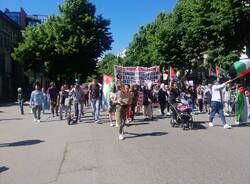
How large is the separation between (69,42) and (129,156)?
40.3 metres

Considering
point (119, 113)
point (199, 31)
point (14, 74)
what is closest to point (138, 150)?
point (119, 113)

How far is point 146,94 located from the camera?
69.5 ft

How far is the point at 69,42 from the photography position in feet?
165

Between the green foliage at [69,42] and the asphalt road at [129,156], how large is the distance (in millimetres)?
34683

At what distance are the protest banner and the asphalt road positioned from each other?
23.1ft

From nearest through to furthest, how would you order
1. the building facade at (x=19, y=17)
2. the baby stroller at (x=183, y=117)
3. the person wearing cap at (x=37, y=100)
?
the baby stroller at (x=183, y=117) → the person wearing cap at (x=37, y=100) → the building facade at (x=19, y=17)

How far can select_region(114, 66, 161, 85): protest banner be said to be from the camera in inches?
937

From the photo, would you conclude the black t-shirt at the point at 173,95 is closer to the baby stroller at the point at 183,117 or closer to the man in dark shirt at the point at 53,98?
the baby stroller at the point at 183,117

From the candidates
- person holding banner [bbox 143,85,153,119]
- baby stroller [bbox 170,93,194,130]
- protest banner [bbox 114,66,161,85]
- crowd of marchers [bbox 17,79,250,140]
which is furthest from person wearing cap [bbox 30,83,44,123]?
baby stroller [bbox 170,93,194,130]

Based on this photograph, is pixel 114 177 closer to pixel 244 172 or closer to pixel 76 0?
pixel 244 172

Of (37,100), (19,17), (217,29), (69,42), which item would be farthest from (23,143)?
(19,17)

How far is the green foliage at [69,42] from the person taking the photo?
51062 millimetres

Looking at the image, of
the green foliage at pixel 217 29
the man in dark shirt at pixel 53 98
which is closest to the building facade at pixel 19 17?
the green foliage at pixel 217 29

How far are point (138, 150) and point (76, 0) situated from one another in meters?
42.1
